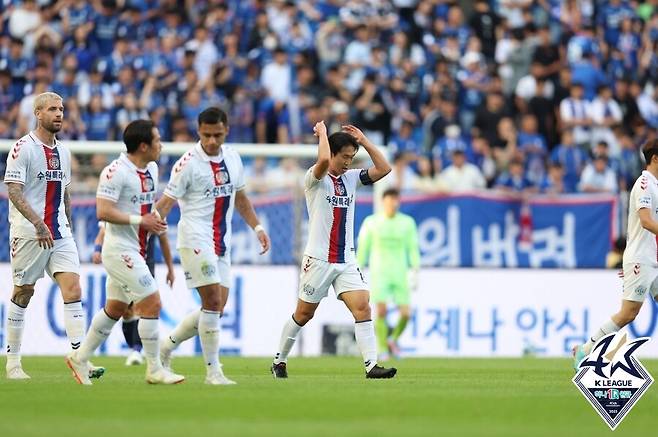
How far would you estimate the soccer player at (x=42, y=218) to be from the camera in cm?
1359

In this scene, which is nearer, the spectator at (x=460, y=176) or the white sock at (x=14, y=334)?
the white sock at (x=14, y=334)

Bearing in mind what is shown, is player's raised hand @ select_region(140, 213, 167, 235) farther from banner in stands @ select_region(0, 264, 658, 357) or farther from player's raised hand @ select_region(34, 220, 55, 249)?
banner in stands @ select_region(0, 264, 658, 357)

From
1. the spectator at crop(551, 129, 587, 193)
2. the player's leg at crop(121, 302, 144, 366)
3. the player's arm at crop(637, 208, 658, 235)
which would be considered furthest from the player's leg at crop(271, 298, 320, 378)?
the spectator at crop(551, 129, 587, 193)

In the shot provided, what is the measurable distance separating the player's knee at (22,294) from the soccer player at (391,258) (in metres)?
7.93

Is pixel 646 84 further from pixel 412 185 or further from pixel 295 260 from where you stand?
pixel 295 260

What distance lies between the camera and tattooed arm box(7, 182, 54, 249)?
1327cm

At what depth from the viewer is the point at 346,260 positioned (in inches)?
574

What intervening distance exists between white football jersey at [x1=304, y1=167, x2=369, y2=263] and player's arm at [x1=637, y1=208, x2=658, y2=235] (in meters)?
2.86

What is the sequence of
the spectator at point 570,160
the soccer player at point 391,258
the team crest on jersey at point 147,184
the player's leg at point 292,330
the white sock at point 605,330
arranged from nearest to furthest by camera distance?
1. the team crest on jersey at point 147,184
2. the player's leg at point 292,330
3. the white sock at point 605,330
4. the soccer player at point 391,258
5. the spectator at point 570,160

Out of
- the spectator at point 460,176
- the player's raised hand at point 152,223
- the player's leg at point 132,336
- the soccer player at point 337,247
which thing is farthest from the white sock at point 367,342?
the spectator at point 460,176

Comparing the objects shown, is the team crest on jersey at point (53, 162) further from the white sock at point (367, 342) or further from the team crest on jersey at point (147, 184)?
the white sock at point (367, 342)

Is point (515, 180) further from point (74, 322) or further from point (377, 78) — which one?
point (74, 322)

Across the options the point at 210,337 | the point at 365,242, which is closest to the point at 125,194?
the point at 210,337

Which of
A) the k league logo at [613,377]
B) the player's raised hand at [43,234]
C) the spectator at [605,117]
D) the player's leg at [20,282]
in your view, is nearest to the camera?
the k league logo at [613,377]
